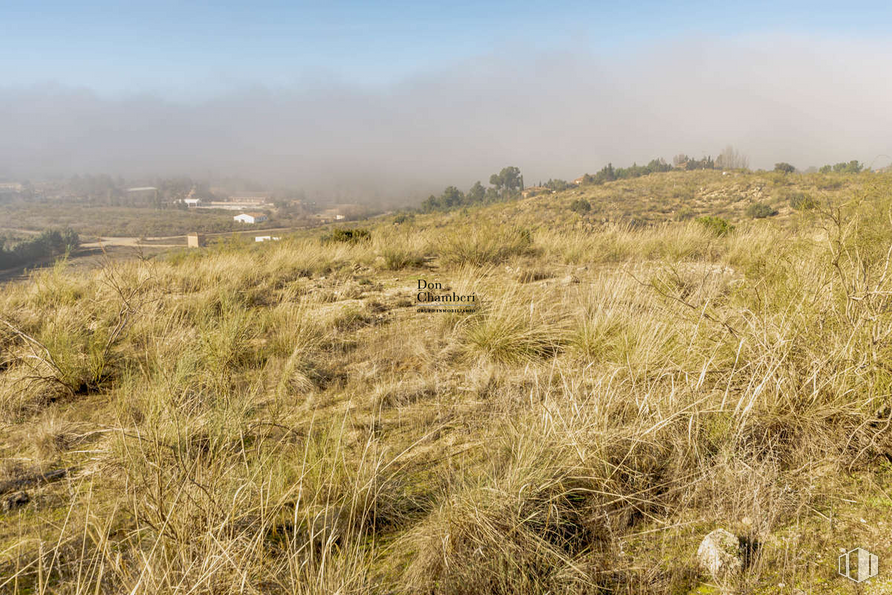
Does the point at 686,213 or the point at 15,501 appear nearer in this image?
the point at 15,501

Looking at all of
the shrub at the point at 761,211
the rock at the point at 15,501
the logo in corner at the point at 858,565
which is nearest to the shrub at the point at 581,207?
the shrub at the point at 761,211

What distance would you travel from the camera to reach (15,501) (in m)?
1.88

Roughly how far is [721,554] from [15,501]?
289 cm

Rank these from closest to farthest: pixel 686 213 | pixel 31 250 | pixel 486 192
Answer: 1. pixel 31 250
2. pixel 686 213
3. pixel 486 192

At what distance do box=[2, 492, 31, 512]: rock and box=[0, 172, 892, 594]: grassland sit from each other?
0.05 ft

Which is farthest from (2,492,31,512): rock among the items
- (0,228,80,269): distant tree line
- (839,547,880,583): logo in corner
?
(0,228,80,269): distant tree line

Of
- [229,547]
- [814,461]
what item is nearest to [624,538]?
[814,461]

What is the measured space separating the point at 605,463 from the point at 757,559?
55cm

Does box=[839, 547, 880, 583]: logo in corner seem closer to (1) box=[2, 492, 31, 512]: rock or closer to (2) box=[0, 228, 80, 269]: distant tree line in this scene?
(1) box=[2, 492, 31, 512]: rock

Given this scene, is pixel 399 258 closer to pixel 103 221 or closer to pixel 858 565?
pixel 858 565

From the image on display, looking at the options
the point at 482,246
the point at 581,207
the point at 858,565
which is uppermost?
the point at 581,207

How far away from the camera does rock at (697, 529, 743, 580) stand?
1419 mm

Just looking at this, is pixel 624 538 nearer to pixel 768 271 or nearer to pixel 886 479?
pixel 886 479

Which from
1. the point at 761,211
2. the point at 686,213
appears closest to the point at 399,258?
the point at 761,211
